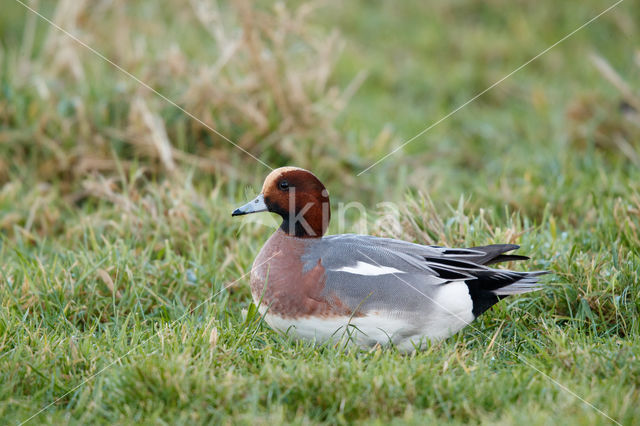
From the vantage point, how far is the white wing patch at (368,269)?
285 cm

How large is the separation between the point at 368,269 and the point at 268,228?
1330 mm

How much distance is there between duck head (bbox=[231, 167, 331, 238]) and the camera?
10.1ft

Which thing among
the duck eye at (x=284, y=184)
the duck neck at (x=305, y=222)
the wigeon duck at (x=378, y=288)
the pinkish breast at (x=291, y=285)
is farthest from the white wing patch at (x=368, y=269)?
the duck eye at (x=284, y=184)

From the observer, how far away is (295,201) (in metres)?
3.08

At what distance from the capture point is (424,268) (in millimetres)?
2889

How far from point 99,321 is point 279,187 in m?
1.01

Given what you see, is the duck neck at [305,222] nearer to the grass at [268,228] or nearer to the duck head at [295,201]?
the duck head at [295,201]

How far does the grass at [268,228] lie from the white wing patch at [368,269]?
32 cm

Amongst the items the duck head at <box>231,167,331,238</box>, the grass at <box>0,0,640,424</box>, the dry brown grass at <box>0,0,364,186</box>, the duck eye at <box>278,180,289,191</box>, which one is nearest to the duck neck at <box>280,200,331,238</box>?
the duck head at <box>231,167,331,238</box>

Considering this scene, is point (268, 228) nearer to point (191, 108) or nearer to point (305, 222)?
point (305, 222)

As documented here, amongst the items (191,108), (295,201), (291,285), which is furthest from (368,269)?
(191,108)

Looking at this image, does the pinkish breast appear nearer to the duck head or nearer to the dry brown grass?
the duck head

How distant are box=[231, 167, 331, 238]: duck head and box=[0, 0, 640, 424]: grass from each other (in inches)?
18.1

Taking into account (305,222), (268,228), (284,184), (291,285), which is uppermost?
(284,184)
